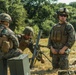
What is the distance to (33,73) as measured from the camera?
9.11 m

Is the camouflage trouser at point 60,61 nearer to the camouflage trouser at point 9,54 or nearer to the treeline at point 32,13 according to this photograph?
the camouflage trouser at point 9,54

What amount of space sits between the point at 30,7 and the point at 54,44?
43178 mm

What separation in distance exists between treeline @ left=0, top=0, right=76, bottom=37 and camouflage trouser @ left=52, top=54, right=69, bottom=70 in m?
25.3

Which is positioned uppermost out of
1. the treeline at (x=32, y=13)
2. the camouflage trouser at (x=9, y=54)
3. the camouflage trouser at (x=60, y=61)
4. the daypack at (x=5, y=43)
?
the daypack at (x=5, y=43)

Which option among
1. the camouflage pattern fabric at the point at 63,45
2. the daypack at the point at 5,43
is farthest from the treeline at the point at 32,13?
the daypack at the point at 5,43

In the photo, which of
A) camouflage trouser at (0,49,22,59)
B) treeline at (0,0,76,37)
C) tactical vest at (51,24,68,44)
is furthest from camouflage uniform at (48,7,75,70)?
treeline at (0,0,76,37)

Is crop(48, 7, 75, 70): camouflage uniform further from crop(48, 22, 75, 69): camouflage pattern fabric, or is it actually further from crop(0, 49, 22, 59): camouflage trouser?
crop(0, 49, 22, 59): camouflage trouser

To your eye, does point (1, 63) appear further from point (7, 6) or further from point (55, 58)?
point (7, 6)

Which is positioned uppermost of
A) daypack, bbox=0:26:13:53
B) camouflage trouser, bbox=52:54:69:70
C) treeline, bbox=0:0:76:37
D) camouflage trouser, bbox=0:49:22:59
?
daypack, bbox=0:26:13:53

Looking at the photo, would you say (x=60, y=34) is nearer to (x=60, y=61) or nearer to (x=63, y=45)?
(x=63, y=45)

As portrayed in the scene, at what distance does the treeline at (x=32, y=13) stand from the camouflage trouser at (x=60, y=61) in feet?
83.1

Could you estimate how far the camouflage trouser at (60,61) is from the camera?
29.6ft

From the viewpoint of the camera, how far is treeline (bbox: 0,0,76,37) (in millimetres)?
35578

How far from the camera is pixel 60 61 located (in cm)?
903
